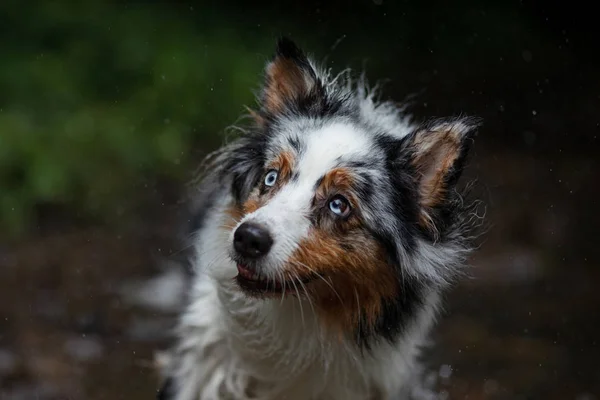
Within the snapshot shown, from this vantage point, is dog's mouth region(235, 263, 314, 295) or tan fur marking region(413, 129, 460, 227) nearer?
dog's mouth region(235, 263, 314, 295)

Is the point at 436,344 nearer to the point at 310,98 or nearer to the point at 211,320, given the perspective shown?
the point at 211,320

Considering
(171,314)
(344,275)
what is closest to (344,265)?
(344,275)

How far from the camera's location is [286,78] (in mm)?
4344

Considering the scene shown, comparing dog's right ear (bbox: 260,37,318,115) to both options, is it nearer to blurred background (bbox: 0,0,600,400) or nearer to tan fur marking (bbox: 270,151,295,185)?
tan fur marking (bbox: 270,151,295,185)

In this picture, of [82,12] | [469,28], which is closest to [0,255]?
[82,12]

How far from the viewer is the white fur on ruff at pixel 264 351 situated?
4.25 metres

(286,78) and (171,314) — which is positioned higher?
(286,78)

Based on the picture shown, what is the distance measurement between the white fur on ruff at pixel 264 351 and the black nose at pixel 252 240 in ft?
1.67

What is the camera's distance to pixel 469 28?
10.4 meters

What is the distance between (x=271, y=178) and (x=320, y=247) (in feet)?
1.29

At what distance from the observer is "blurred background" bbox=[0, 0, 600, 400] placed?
6.36m

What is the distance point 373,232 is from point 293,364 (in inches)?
32.6

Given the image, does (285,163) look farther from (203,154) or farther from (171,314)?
(203,154)

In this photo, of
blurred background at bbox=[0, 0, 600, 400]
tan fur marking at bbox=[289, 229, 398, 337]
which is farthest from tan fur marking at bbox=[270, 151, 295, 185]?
blurred background at bbox=[0, 0, 600, 400]
